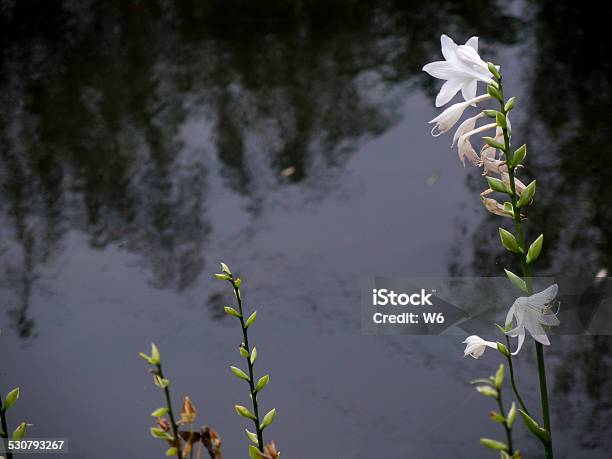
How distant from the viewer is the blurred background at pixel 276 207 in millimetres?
1654

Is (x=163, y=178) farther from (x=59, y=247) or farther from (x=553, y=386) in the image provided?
(x=553, y=386)

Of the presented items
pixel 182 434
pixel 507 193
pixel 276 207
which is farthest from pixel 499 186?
pixel 276 207

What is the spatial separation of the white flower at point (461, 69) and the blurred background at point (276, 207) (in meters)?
0.92

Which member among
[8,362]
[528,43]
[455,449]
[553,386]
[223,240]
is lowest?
[455,449]

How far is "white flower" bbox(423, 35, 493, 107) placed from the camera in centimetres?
74

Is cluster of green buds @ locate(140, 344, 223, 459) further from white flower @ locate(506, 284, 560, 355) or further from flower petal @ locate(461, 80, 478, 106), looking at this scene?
flower petal @ locate(461, 80, 478, 106)

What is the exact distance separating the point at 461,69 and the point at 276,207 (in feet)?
4.82

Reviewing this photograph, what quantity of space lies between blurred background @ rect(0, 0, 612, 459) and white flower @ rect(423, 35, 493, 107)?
917 mm

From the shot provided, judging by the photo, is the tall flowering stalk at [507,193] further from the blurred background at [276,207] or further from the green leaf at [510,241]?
the blurred background at [276,207]

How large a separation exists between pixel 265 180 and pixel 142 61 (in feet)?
2.54

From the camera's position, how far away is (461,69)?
0.75 meters

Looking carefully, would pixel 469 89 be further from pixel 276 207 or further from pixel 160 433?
pixel 276 207

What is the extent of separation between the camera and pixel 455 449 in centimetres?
153

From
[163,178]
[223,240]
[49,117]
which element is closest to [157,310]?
A: [223,240]
